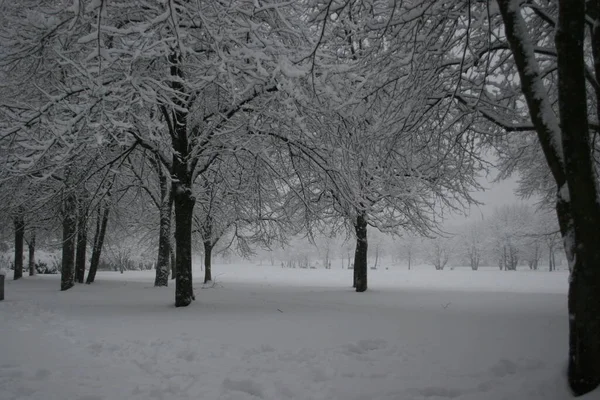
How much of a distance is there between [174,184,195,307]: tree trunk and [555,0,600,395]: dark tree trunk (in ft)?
23.2

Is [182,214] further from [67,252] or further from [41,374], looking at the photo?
[67,252]

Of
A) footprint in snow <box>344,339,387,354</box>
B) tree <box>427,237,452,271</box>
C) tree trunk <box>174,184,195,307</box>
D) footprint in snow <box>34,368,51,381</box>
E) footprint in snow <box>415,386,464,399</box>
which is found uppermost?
tree trunk <box>174,184,195,307</box>

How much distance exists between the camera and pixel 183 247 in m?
8.02

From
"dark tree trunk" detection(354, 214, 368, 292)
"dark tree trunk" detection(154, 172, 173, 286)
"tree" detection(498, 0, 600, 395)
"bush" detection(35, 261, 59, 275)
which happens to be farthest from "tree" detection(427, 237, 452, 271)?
"tree" detection(498, 0, 600, 395)

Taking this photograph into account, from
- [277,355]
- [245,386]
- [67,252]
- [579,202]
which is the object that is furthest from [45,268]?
→ [579,202]

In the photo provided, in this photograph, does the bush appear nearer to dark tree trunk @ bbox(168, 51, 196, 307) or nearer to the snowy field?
the snowy field

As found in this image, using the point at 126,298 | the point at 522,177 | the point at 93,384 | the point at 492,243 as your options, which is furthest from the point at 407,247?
the point at 93,384

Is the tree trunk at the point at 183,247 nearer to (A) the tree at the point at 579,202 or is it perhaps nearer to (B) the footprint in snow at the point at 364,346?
(B) the footprint in snow at the point at 364,346

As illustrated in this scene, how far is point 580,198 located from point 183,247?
23.8 feet

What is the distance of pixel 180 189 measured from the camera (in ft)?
26.4

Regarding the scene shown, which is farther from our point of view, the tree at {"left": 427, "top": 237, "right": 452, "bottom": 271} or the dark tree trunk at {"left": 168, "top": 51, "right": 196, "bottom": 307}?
the tree at {"left": 427, "top": 237, "right": 452, "bottom": 271}

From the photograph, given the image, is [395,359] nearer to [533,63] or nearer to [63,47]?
[533,63]

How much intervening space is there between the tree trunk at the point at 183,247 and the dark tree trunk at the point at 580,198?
707 centimetres

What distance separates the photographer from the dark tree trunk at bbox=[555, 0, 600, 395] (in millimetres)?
2840
